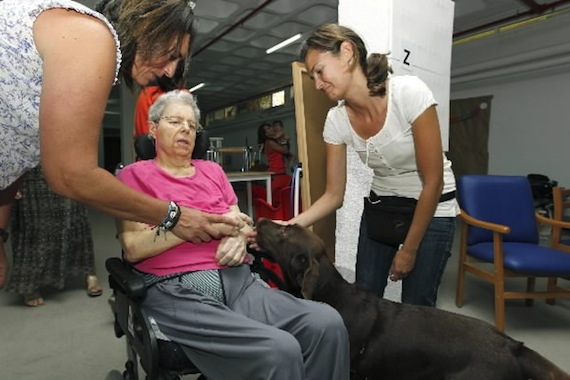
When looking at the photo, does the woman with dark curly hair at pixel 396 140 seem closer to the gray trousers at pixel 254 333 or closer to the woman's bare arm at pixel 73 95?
the gray trousers at pixel 254 333

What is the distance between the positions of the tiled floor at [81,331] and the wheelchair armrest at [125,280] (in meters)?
0.90

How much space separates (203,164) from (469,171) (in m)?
6.68

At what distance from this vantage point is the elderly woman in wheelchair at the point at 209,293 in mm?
1077

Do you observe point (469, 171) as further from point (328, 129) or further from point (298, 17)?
point (328, 129)

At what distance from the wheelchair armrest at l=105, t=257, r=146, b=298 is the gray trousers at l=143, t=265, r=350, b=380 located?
0.11 m

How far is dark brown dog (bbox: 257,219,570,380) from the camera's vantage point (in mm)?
1221

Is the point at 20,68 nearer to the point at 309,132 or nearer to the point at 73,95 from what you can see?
the point at 73,95

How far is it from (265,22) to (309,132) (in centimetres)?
467

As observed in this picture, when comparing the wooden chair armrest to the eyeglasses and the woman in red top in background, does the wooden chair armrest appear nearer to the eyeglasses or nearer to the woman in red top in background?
the eyeglasses

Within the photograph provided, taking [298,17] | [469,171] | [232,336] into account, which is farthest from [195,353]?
[469,171]

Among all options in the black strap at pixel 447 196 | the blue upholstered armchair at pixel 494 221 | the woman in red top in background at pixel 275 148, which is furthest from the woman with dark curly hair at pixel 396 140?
the woman in red top in background at pixel 275 148

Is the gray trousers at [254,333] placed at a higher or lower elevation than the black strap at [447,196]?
lower

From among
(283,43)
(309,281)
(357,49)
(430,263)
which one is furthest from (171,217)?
(283,43)

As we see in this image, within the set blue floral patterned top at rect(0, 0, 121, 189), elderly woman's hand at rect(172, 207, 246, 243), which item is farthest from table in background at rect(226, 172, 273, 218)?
blue floral patterned top at rect(0, 0, 121, 189)
